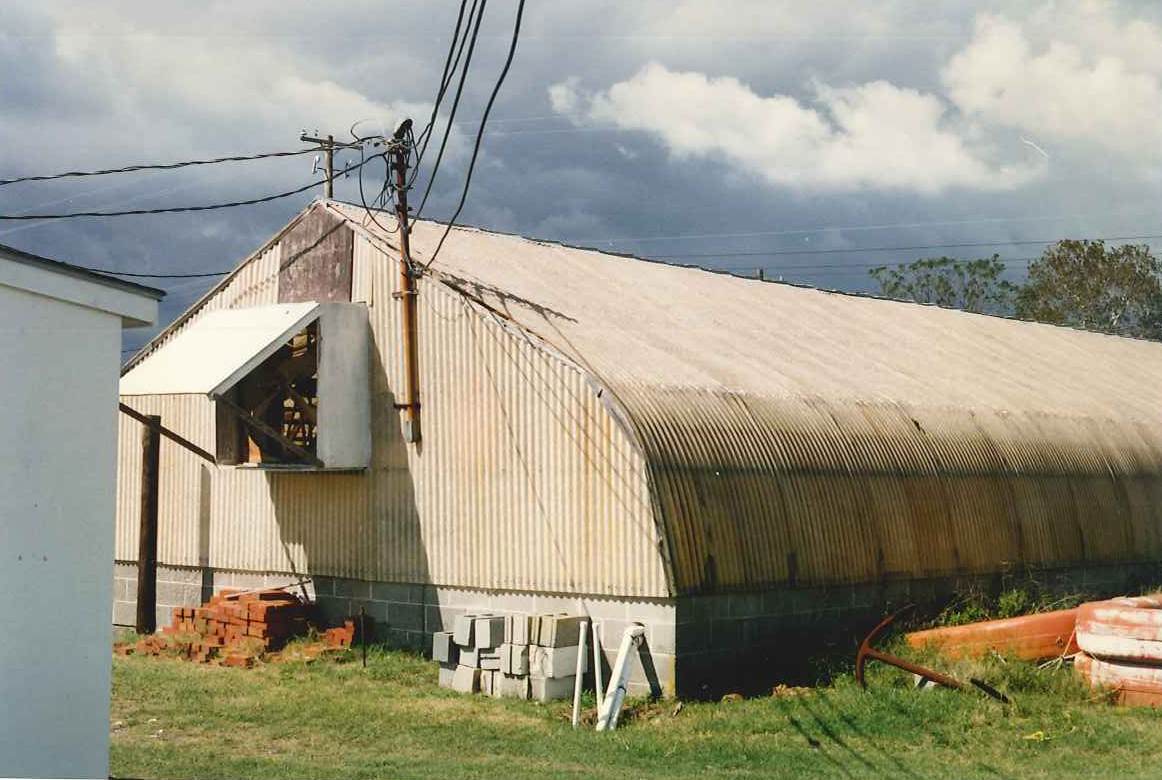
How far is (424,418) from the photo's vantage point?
20.3 metres

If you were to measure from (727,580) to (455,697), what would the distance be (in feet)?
12.6

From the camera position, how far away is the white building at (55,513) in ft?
31.6

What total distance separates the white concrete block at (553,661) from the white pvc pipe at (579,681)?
0.12 meters

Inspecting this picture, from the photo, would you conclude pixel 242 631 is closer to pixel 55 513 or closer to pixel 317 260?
pixel 317 260

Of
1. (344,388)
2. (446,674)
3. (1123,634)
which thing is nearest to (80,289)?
(446,674)

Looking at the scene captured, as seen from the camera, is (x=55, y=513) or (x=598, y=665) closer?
(x=55, y=513)

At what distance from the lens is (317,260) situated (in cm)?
2261

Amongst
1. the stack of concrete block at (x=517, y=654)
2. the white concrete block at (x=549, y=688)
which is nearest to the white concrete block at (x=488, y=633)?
the stack of concrete block at (x=517, y=654)

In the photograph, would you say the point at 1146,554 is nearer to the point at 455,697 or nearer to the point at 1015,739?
the point at 1015,739

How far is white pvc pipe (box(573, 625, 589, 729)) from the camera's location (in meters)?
15.7

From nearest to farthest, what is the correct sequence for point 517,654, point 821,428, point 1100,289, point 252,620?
point 517,654 → point 821,428 → point 252,620 → point 1100,289

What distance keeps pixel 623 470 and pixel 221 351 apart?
7.29 meters

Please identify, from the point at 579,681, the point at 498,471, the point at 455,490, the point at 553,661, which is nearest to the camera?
the point at 579,681

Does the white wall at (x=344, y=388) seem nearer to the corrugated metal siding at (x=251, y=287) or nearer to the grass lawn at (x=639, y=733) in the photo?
the corrugated metal siding at (x=251, y=287)
